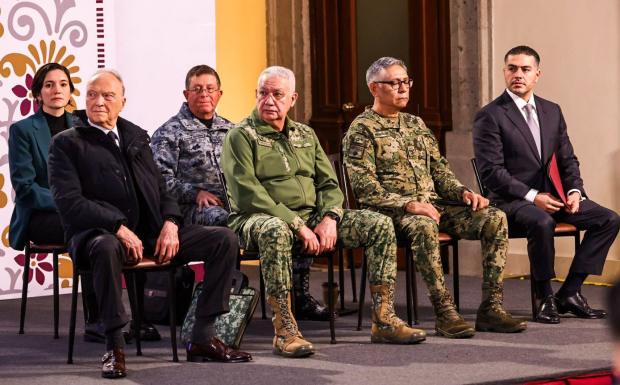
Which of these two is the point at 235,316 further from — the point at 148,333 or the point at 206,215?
Result: the point at 206,215

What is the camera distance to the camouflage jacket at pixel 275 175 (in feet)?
13.6

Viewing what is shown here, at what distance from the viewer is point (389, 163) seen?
4.54 meters

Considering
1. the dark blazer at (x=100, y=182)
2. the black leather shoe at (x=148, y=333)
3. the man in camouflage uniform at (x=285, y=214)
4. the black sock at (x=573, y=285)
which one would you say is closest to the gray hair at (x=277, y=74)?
the man in camouflage uniform at (x=285, y=214)

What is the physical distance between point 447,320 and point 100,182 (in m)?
1.63

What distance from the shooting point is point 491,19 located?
6.39 m

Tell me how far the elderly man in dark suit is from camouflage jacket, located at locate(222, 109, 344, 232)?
0.29 meters

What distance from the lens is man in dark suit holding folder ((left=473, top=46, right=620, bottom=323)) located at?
15.1ft

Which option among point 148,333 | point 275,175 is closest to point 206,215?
point 275,175

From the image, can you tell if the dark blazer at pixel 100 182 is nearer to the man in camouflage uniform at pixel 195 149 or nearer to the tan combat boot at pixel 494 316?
the man in camouflage uniform at pixel 195 149

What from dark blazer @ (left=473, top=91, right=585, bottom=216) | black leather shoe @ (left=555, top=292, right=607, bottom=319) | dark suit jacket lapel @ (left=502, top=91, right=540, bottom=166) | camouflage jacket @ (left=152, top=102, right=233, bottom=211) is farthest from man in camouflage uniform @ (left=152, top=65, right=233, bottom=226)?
black leather shoe @ (left=555, top=292, right=607, bottom=319)

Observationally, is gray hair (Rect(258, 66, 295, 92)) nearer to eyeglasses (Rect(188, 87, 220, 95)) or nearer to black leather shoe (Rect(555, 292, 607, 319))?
eyeglasses (Rect(188, 87, 220, 95))

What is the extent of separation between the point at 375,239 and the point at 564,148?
1.39 m

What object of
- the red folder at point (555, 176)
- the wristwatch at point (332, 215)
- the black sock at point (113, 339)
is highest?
the red folder at point (555, 176)

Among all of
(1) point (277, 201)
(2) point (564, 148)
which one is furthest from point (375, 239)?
(2) point (564, 148)
